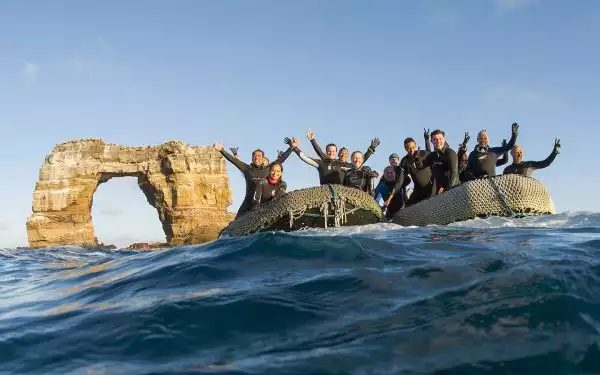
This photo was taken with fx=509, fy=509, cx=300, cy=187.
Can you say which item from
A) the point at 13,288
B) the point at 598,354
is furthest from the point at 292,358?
the point at 13,288

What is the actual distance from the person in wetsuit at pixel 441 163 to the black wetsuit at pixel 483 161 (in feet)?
1.99

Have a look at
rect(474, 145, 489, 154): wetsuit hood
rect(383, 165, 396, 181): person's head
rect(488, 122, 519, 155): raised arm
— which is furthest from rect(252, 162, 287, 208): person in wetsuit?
rect(488, 122, 519, 155): raised arm

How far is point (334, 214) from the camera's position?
10312 millimetres

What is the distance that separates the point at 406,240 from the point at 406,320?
306 centimetres

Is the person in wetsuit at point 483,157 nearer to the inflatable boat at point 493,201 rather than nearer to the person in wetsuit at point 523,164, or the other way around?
the person in wetsuit at point 523,164

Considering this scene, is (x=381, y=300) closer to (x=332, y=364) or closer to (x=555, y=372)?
(x=332, y=364)

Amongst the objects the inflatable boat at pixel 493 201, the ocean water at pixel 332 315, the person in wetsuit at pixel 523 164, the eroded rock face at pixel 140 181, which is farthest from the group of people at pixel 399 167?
the eroded rock face at pixel 140 181

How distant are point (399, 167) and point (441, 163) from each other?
47.9 inches

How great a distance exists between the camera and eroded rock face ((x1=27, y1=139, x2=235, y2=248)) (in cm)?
3444

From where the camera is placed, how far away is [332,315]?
3055 millimetres

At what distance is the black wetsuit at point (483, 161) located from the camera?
1123cm

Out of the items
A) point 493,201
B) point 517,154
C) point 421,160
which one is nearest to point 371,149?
point 421,160

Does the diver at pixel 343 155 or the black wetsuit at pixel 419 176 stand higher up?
the diver at pixel 343 155

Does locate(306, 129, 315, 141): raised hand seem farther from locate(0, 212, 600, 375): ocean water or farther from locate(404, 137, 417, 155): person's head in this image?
locate(0, 212, 600, 375): ocean water
